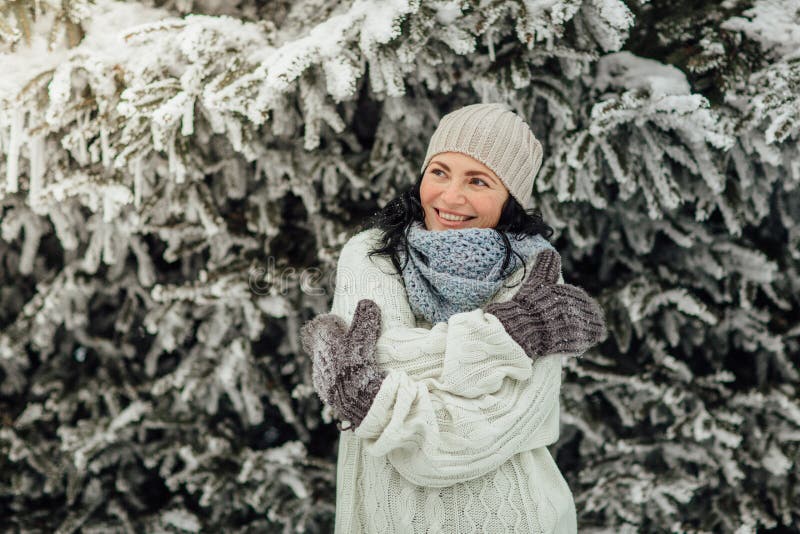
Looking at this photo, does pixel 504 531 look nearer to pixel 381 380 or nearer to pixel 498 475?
pixel 498 475

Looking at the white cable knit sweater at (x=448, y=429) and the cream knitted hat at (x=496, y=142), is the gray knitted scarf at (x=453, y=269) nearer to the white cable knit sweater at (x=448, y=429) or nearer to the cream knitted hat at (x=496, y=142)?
the white cable knit sweater at (x=448, y=429)

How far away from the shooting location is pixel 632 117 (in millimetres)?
2240

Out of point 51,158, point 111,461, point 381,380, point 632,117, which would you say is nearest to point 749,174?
point 632,117

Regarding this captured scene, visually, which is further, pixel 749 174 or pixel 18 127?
pixel 749 174

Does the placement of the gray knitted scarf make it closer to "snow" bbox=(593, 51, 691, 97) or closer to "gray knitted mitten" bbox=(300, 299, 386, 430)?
"gray knitted mitten" bbox=(300, 299, 386, 430)

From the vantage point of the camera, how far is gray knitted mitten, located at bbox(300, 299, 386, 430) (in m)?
1.45

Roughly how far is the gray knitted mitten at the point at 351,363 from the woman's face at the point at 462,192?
0.30 meters

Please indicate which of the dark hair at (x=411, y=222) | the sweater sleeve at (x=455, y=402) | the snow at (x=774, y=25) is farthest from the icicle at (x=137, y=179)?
the snow at (x=774, y=25)

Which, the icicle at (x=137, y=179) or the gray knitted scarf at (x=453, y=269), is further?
the icicle at (x=137, y=179)

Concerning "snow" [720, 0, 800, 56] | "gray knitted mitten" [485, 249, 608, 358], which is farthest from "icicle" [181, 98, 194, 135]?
"snow" [720, 0, 800, 56]

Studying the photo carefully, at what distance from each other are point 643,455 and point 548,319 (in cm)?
165

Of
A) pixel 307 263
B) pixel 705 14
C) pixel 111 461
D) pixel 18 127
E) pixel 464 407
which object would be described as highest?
pixel 705 14

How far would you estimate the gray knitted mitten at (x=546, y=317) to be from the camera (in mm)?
1505

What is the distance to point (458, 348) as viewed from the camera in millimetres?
1455
